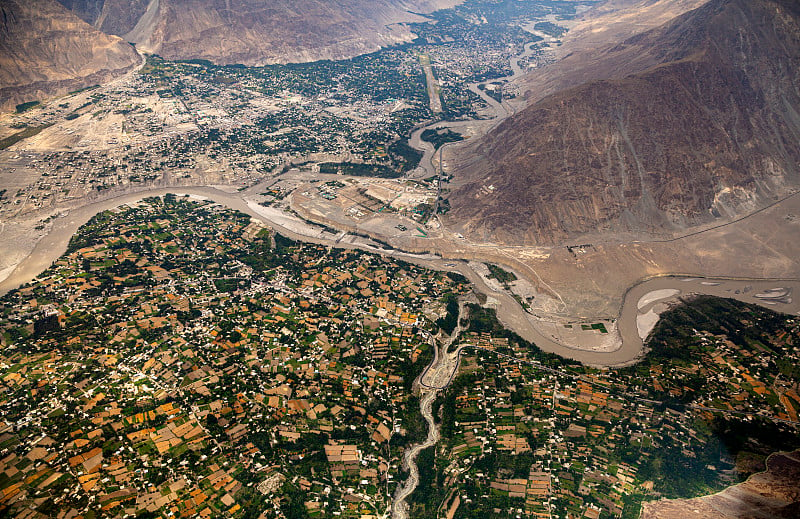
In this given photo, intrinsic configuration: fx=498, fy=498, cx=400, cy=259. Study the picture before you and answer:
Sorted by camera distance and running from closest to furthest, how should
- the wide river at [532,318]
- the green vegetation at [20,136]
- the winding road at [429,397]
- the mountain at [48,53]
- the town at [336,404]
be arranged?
1. the town at [336,404]
2. the winding road at [429,397]
3. the wide river at [532,318]
4. the green vegetation at [20,136]
5. the mountain at [48,53]

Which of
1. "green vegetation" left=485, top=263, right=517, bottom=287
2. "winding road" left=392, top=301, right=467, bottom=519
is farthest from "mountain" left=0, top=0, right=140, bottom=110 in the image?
"winding road" left=392, top=301, right=467, bottom=519

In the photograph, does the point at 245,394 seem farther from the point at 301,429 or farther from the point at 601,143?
the point at 601,143

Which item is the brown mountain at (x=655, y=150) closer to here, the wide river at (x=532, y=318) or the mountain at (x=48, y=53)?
the wide river at (x=532, y=318)

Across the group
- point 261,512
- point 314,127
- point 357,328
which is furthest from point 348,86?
point 261,512

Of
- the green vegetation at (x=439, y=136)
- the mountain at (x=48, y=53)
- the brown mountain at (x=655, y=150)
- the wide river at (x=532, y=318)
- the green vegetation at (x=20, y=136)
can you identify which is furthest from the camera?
the mountain at (x=48, y=53)

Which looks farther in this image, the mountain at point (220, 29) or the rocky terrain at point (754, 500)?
the mountain at point (220, 29)

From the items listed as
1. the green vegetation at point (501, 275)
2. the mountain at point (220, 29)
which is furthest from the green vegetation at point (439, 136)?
the mountain at point (220, 29)

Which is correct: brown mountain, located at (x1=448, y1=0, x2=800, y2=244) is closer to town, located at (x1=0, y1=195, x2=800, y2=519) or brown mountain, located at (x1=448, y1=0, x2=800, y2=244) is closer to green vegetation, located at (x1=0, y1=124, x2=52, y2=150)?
town, located at (x1=0, y1=195, x2=800, y2=519)

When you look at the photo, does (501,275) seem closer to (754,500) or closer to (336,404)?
(336,404)
